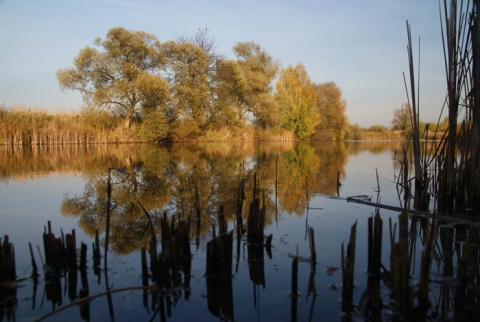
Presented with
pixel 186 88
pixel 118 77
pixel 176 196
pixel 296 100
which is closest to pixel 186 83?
pixel 186 88

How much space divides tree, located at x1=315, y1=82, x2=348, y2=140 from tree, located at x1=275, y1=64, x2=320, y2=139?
688 cm

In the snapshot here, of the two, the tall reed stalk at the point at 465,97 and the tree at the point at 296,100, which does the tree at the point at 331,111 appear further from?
the tall reed stalk at the point at 465,97

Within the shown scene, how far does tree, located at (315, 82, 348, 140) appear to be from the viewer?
57281mm

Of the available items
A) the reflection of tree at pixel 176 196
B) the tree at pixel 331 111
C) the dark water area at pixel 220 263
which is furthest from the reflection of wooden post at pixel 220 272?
the tree at pixel 331 111

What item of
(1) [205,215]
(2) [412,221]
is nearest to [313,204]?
(2) [412,221]

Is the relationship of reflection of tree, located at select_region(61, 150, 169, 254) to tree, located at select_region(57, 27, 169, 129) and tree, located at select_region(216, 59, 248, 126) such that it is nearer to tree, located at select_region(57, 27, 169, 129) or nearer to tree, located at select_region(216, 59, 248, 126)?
tree, located at select_region(57, 27, 169, 129)

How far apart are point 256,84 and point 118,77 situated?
52.3 ft

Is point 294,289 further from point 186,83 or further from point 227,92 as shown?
point 227,92

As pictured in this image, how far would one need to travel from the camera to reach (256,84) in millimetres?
41531

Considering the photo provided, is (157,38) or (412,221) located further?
(157,38)

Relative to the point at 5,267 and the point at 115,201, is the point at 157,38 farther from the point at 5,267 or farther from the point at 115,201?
the point at 5,267

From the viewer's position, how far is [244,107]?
144 feet

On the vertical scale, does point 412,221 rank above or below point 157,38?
below

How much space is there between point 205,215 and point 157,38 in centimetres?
3439
